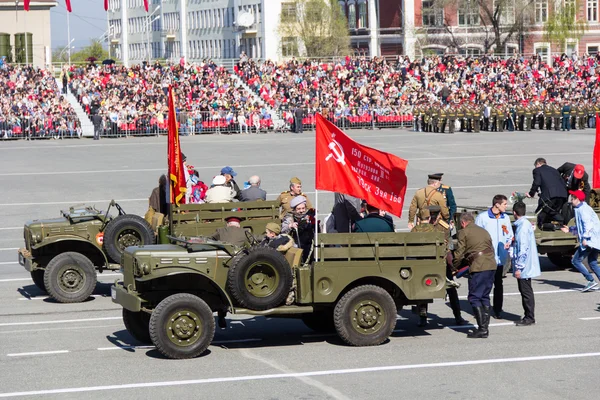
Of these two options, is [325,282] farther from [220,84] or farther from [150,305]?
[220,84]

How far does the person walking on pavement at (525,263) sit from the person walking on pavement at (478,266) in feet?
2.56

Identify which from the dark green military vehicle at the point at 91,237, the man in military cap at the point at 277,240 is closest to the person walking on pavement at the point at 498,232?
the man in military cap at the point at 277,240

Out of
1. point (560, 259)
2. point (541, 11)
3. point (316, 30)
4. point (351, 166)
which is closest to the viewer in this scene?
point (351, 166)

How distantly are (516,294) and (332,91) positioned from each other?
137ft

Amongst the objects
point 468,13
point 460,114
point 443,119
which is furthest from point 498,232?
point 468,13

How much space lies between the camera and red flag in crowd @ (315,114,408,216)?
12.5 metres

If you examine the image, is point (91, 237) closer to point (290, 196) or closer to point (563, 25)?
point (290, 196)

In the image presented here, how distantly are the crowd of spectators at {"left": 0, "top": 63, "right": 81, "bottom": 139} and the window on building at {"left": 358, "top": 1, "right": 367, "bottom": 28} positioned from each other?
162ft

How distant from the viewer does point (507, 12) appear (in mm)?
87188

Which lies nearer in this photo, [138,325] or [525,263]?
[138,325]

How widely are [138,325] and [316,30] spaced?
274ft

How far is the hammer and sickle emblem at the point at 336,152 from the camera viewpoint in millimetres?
12578

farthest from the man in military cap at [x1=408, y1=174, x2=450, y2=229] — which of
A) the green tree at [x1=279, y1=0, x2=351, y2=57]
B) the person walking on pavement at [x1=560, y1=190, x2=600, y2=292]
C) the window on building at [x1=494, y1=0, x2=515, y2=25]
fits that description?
the green tree at [x1=279, y1=0, x2=351, y2=57]

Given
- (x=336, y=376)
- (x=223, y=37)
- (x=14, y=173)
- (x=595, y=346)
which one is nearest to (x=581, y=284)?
(x=595, y=346)
